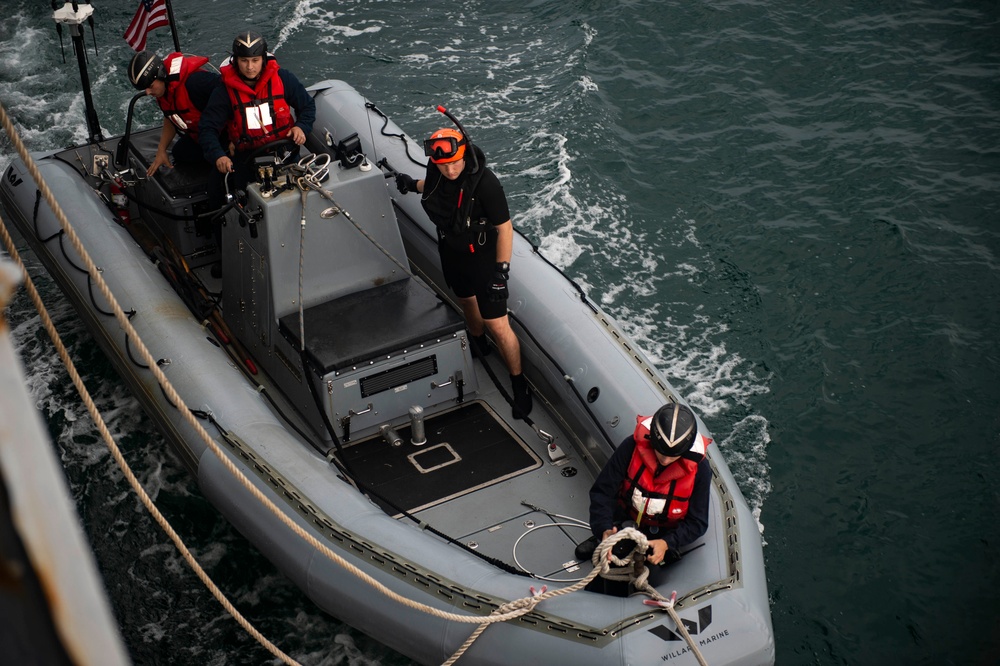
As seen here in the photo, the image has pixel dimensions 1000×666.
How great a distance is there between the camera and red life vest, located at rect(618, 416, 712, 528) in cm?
399

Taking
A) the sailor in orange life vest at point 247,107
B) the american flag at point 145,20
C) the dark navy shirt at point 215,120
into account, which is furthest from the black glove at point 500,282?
the american flag at point 145,20

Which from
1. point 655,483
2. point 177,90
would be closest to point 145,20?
point 177,90

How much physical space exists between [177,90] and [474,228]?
2.14m

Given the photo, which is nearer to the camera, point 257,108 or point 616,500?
Answer: point 616,500

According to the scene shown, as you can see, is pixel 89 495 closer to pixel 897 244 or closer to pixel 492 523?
pixel 492 523

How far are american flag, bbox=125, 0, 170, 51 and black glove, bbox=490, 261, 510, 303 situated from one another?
3.37 metres

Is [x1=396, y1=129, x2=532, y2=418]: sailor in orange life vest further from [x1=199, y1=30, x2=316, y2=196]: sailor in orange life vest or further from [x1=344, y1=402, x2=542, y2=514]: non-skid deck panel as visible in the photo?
[x1=199, y1=30, x2=316, y2=196]: sailor in orange life vest

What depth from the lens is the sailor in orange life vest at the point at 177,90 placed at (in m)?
5.74

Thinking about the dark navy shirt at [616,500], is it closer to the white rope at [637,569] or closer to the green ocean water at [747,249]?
the white rope at [637,569]

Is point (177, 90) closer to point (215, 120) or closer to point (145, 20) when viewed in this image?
point (215, 120)

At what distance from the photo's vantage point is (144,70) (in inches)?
224

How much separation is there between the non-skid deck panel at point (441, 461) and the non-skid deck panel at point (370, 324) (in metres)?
0.48

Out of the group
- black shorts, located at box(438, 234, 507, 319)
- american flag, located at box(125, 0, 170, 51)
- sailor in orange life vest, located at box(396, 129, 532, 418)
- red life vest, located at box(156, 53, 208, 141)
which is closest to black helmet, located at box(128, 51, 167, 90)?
red life vest, located at box(156, 53, 208, 141)

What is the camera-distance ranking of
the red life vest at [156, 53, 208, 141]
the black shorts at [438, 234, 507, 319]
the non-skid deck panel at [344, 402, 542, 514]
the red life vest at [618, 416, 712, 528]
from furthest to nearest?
1. the red life vest at [156, 53, 208, 141]
2. the black shorts at [438, 234, 507, 319]
3. the non-skid deck panel at [344, 402, 542, 514]
4. the red life vest at [618, 416, 712, 528]
